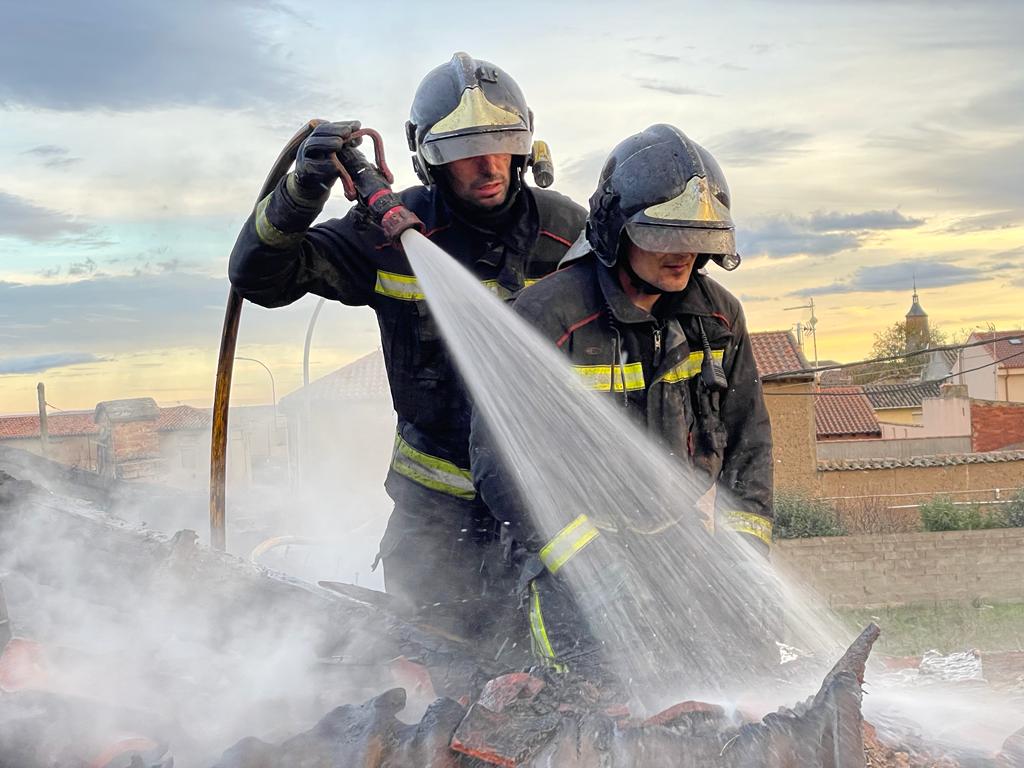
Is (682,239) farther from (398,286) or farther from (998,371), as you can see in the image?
(998,371)

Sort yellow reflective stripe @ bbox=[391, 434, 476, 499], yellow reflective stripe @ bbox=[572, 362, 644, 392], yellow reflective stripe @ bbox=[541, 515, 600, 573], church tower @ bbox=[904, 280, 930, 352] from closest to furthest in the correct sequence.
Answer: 1. yellow reflective stripe @ bbox=[541, 515, 600, 573]
2. yellow reflective stripe @ bbox=[572, 362, 644, 392]
3. yellow reflective stripe @ bbox=[391, 434, 476, 499]
4. church tower @ bbox=[904, 280, 930, 352]

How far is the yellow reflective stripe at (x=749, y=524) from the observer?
3.40m

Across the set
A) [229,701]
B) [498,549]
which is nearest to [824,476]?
[498,549]

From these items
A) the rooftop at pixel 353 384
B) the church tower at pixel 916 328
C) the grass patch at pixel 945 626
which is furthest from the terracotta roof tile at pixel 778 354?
the church tower at pixel 916 328

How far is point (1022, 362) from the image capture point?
38.4 metres

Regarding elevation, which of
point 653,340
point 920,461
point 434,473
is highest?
point 653,340

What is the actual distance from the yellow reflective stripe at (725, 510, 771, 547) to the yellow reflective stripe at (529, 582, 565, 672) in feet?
2.57

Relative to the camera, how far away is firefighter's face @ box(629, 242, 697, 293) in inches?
125

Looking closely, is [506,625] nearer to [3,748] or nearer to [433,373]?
[433,373]

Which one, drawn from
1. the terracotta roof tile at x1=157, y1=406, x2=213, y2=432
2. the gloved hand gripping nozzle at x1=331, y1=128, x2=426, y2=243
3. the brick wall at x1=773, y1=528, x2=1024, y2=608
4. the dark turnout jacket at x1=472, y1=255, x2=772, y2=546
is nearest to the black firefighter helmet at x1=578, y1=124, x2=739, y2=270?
the dark turnout jacket at x1=472, y1=255, x2=772, y2=546

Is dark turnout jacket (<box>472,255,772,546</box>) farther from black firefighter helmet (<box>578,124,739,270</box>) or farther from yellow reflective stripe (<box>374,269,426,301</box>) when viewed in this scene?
yellow reflective stripe (<box>374,269,426,301</box>)

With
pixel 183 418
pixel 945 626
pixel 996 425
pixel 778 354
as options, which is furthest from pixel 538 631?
pixel 183 418

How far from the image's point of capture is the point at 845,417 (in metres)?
35.9

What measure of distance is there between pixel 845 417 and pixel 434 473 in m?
34.1
